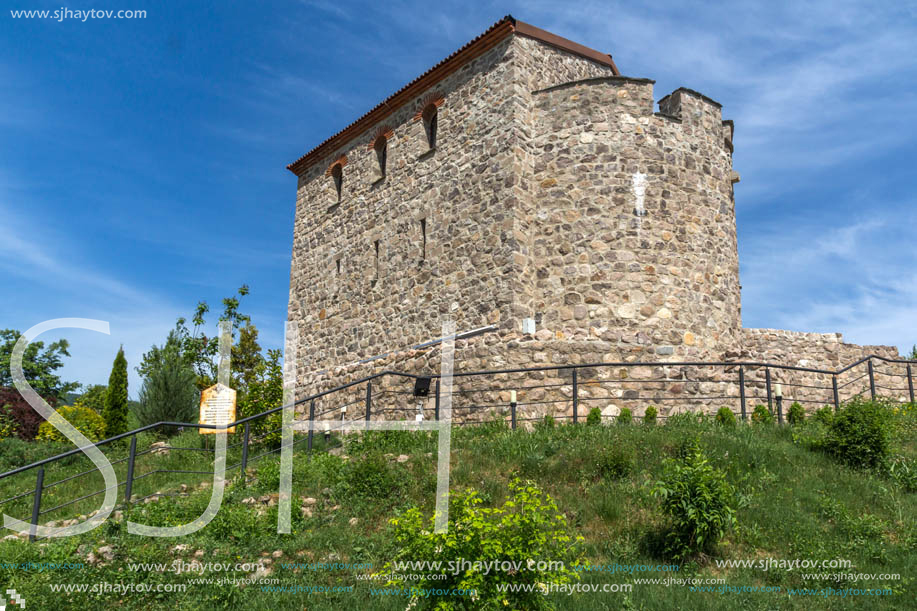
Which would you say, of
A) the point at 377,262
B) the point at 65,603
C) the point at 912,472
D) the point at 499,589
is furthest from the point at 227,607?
the point at 377,262

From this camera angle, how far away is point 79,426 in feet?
72.2

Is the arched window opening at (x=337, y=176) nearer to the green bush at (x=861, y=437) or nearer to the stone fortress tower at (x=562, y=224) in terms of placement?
the stone fortress tower at (x=562, y=224)

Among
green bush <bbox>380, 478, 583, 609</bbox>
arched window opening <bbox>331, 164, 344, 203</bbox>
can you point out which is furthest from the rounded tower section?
green bush <bbox>380, 478, 583, 609</bbox>

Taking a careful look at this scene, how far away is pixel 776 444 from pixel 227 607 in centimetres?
780

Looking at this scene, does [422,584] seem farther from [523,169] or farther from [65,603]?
[523,169]

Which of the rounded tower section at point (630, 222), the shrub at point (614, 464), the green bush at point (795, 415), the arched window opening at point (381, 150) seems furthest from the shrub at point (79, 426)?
the green bush at point (795, 415)

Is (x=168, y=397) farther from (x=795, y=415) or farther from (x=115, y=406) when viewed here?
A: (x=795, y=415)

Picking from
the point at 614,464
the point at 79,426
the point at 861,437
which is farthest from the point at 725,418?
the point at 79,426

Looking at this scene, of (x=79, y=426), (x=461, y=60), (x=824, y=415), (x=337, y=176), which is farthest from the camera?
(x=79, y=426)

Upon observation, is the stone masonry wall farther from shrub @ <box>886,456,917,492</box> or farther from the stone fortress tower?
shrub @ <box>886,456,917,492</box>

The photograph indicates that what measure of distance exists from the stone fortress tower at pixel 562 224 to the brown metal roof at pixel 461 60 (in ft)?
0.16

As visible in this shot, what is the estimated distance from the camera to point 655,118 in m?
14.1

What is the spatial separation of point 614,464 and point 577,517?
121cm

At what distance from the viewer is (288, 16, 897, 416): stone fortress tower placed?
13.3 m
